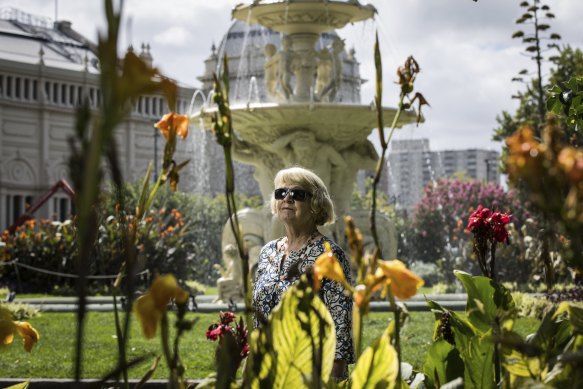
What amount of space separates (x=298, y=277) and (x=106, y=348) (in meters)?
6.19

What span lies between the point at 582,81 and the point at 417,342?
20.7 feet

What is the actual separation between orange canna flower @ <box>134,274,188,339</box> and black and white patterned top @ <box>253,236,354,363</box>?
1.96 metres

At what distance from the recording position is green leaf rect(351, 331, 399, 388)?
182cm

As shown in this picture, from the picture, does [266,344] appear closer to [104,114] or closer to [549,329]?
[549,329]

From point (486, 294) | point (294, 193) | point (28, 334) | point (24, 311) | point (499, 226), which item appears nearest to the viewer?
point (28, 334)

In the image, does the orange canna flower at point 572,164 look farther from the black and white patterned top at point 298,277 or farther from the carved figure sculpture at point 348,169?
the carved figure sculpture at point 348,169

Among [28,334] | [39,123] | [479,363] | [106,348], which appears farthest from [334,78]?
[39,123]

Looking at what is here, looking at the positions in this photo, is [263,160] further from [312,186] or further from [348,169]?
[312,186]

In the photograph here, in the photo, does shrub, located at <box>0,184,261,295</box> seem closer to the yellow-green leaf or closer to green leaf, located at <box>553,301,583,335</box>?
the yellow-green leaf

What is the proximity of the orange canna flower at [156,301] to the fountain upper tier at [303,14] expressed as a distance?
549 inches

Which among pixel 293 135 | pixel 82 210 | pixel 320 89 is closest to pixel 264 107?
pixel 293 135

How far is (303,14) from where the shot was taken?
15633mm

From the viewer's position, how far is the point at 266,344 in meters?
1.81

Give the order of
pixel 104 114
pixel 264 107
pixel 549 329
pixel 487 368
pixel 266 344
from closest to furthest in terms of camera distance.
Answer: pixel 104 114, pixel 266 344, pixel 549 329, pixel 487 368, pixel 264 107
